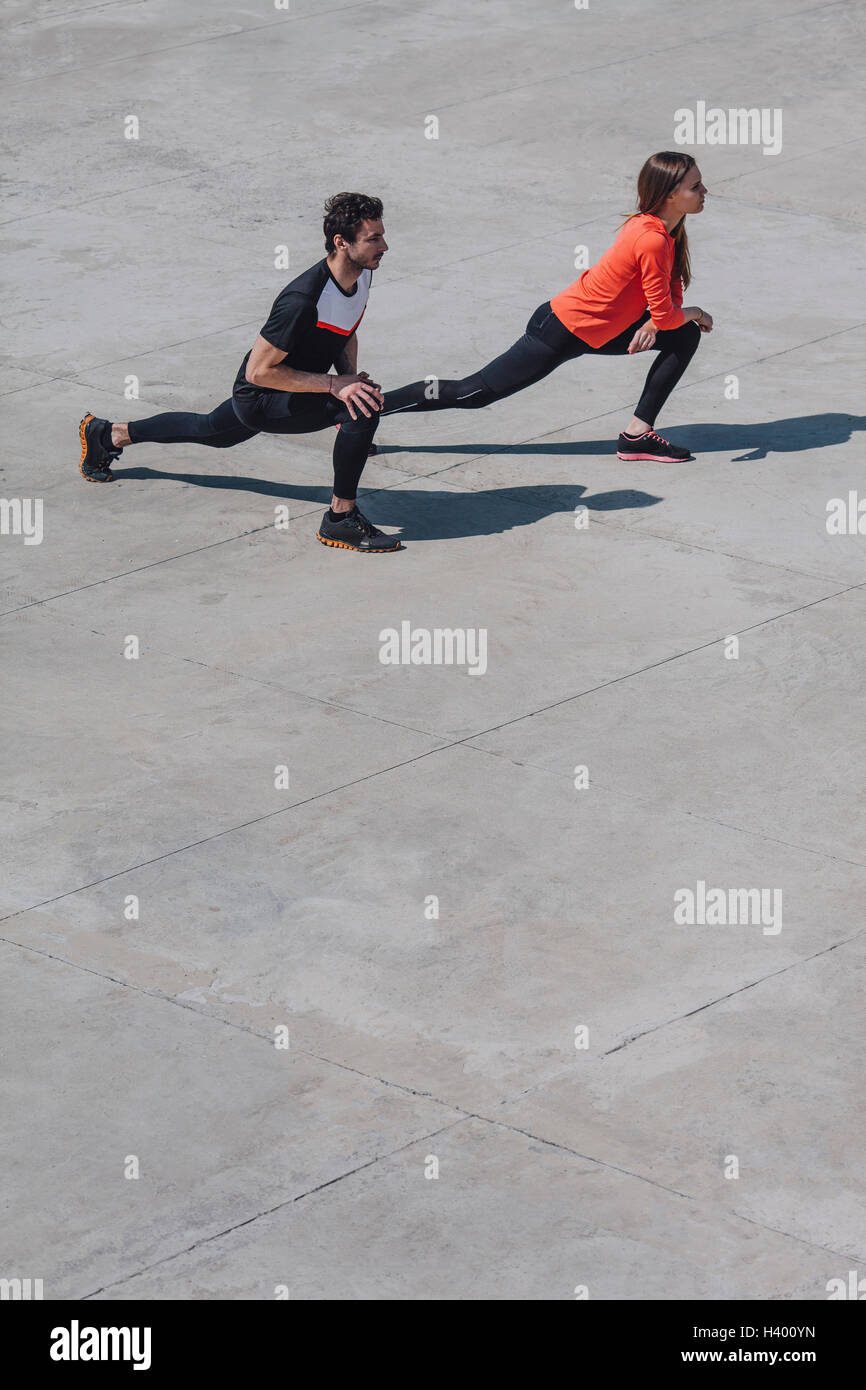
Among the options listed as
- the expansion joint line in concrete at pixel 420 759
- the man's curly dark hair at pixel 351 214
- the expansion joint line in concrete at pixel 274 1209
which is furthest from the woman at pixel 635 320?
the expansion joint line in concrete at pixel 274 1209

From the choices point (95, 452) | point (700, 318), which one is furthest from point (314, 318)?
point (700, 318)

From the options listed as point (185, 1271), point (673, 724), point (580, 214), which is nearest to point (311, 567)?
point (673, 724)

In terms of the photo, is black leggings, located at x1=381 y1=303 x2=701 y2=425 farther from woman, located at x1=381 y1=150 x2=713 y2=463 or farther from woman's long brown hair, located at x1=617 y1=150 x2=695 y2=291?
woman's long brown hair, located at x1=617 y1=150 x2=695 y2=291

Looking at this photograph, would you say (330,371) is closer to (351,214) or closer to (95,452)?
(351,214)

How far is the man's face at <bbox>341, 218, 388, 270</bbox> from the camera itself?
878 centimetres

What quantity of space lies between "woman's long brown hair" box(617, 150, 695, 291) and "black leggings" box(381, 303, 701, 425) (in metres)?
0.38

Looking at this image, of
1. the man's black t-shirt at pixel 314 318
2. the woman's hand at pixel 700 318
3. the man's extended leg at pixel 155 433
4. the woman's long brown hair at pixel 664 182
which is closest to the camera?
the man's black t-shirt at pixel 314 318

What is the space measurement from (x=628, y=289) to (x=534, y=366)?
57cm

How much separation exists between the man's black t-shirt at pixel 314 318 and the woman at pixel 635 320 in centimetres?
60

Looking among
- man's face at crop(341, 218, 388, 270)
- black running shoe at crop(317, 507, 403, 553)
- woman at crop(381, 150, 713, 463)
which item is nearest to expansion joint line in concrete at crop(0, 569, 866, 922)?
black running shoe at crop(317, 507, 403, 553)

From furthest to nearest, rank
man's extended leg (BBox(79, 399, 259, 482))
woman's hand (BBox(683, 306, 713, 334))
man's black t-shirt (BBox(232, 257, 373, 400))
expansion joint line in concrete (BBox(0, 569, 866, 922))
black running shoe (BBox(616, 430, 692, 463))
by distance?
black running shoe (BBox(616, 430, 692, 463))
woman's hand (BBox(683, 306, 713, 334))
man's extended leg (BBox(79, 399, 259, 482))
man's black t-shirt (BBox(232, 257, 373, 400))
expansion joint line in concrete (BBox(0, 569, 866, 922))

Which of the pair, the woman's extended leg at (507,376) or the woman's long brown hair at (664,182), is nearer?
the woman's long brown hair at (664,182)

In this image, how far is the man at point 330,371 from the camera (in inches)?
347

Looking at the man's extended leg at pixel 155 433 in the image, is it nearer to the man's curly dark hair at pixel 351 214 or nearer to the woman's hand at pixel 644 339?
the man's curly dark hair at pixel 351 214
